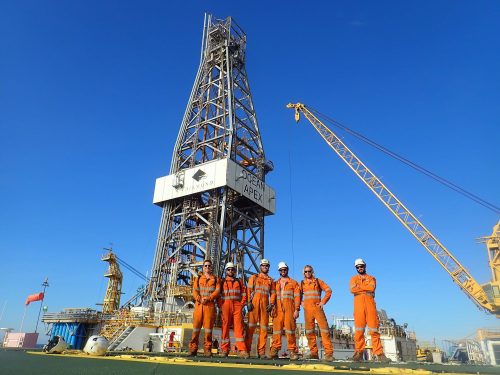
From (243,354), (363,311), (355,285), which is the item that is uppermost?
(355,285)

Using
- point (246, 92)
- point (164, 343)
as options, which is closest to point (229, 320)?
point (164, 343)

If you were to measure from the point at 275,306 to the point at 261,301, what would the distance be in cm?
40

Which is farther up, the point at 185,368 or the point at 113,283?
the point at 113,283

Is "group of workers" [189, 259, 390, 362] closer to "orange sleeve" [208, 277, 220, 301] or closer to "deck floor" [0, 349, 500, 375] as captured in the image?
"orange sleeve" [208, 277, 220, 301]

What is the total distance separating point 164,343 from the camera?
845 inches

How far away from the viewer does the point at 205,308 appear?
9.65 metres

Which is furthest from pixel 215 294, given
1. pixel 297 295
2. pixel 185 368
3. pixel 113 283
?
pixel 113 283

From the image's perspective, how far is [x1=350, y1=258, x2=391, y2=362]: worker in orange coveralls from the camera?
852 centimetres

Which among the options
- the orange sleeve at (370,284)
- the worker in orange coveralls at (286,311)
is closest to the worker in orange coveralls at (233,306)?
the worker in orange coveralls at (286,311)

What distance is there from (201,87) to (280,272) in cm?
3508

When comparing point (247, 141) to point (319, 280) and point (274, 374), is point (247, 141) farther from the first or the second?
point (274, 374)

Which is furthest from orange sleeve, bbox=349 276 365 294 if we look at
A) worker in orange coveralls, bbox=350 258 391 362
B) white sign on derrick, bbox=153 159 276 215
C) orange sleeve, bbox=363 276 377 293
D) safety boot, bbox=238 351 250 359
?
white sign on derrick, bbox=153 159 276 215

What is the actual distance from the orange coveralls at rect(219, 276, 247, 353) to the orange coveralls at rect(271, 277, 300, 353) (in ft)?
2.95

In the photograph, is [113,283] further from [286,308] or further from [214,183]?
[286,308]
